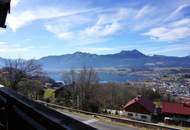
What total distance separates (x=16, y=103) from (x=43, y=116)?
2.81 ft

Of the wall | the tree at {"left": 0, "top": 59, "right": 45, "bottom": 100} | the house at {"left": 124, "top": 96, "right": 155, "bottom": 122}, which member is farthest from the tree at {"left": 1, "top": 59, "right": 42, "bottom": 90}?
the house at {"left": 124, "top": 96, "right": 155, "bottom": 122}

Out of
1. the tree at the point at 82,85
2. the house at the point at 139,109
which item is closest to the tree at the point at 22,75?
the tree at the point at 82,85

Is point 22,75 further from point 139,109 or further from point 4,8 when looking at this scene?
point 4,8

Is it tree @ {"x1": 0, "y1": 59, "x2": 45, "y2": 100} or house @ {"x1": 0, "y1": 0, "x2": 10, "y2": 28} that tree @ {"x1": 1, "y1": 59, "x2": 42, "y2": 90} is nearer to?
tree @ {"x1": 0, "y1": 59, "x2": 45, "y2": 100}

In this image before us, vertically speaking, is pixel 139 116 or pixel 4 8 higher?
pixel 4 8

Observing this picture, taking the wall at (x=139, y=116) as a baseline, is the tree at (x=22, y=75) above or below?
above

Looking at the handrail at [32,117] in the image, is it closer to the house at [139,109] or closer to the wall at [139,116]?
the wall at [139,116]

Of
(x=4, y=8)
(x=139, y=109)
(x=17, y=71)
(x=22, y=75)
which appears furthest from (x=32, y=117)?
(x=139, y=109)

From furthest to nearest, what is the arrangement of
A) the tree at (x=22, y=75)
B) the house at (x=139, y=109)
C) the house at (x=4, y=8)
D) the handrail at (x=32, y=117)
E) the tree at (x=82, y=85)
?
the house at (x=139, y=109), the tree at (x=82, y=85), the tree at (x=22, y=75), the house at (x=4, y=8), the handrail at (x=32, y=117)

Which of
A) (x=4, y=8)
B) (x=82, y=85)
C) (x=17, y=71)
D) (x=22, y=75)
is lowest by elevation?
(x=82, y=85)

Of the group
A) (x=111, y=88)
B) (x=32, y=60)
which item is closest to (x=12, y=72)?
(x=32, y=60)

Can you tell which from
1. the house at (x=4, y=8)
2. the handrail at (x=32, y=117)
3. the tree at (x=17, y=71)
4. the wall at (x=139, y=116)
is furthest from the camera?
the wall at (x=139, y=116)

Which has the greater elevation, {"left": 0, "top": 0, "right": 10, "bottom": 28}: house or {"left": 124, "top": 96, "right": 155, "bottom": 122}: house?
{"left": 0, "top": 0, "right": 10, "bottom": 28}: house

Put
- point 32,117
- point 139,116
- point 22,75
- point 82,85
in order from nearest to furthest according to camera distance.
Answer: point 32,117 < point 22,75 < point 139,116 < point 82,85
